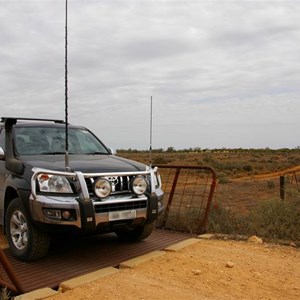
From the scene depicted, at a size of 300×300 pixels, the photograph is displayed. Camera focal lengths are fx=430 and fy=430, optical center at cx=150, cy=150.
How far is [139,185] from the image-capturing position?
5777 millimetres

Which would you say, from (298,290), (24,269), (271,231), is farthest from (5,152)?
(271,231)

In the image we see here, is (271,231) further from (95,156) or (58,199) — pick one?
(58,199)

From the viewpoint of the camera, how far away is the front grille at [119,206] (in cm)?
532

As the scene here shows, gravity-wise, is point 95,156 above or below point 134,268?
above

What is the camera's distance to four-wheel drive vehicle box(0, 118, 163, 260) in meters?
5.20

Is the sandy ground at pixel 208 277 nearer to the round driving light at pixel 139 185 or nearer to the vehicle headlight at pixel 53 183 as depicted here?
the round driving light at pixel 139 185

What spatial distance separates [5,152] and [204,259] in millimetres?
3218

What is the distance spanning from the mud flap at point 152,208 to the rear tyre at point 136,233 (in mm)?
629

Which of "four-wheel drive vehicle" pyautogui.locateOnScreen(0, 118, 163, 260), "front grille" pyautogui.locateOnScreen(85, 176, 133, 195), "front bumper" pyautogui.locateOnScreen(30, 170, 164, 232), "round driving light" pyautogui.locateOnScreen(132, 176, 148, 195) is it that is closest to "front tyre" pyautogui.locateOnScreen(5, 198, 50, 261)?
"four-wheel drive vehicle" pyautogui.locateOnScreen(0, 118, 163, 260)

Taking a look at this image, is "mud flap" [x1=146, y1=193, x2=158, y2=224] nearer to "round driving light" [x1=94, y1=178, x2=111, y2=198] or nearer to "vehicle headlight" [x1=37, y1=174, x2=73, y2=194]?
"round driving light" [x1=94, y1=178, x2=111, y2=198]

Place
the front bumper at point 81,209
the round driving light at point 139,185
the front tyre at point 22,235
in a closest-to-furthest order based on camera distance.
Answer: the front bumper at point 81,209 → the front tyre at point 22,235 → the round driving light at point 139,185

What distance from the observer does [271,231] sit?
25.5 ft

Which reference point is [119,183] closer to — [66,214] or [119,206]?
[119,206]

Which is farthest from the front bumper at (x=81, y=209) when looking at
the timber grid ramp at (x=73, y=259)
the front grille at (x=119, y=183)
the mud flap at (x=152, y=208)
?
the timber grid ramp at (x=73, y=259)
